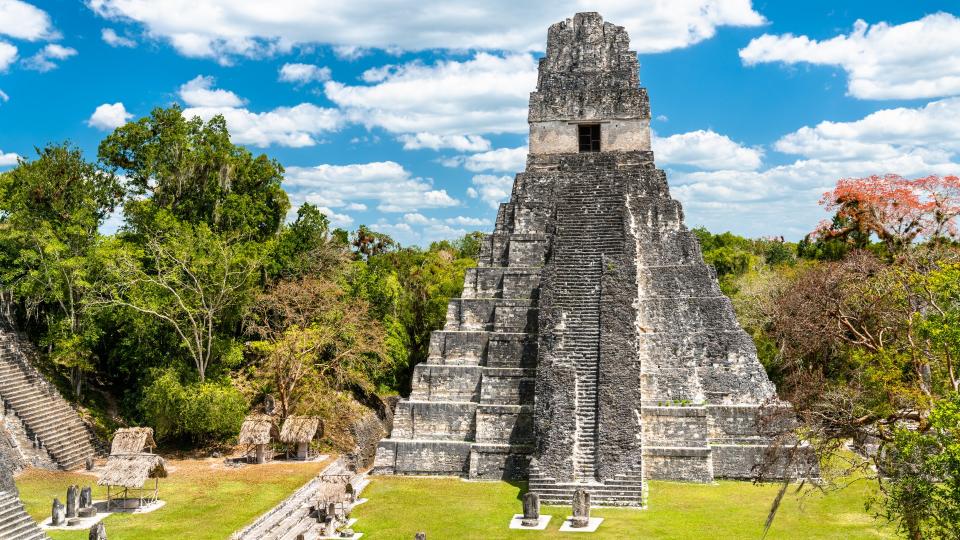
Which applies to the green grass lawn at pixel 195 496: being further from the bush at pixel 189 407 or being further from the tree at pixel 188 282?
the tree at pixel 188 282

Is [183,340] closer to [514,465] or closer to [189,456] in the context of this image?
[189,456]

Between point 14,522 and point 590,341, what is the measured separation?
12844mm

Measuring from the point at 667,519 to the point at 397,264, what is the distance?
25.7 m

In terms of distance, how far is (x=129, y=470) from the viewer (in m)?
17.4

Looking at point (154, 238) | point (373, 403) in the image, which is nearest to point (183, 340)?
point (154, 238)

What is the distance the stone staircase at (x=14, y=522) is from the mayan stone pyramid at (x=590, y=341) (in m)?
8.48

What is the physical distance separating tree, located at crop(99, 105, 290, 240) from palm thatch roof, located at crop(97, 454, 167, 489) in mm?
9845

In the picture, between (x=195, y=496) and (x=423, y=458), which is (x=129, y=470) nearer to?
(x=195, y=496)

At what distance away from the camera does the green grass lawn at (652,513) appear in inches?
607

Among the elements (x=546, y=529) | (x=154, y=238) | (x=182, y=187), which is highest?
(x=182, y=187)

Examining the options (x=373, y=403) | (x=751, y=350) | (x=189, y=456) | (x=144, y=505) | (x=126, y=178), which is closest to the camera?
(x=144, y=505)

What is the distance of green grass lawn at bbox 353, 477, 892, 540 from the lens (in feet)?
50.6

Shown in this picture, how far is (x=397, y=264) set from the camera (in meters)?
40.1

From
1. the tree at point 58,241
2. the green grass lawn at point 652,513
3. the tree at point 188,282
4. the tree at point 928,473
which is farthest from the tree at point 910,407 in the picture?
the tree at point 58,241
